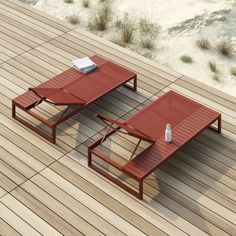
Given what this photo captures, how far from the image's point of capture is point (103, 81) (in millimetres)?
6785

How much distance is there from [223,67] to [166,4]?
234 cm

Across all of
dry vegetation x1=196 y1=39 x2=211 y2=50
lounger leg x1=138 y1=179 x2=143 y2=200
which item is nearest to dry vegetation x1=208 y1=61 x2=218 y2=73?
dry vegetation x1=196 y1=39 x2=211 y2=50

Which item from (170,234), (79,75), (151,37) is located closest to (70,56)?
(79,75)

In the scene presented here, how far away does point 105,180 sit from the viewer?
19.0ft

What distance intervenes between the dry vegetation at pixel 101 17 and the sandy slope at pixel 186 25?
0.44 feet

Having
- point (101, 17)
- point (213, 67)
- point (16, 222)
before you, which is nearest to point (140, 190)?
point (16, 222)

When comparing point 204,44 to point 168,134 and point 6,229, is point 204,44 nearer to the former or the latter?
point 168,134

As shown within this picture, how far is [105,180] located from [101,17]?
15.3 feet

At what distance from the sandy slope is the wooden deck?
1.09m

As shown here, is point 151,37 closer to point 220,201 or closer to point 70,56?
point 70,56

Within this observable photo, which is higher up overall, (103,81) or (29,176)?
(103,81)

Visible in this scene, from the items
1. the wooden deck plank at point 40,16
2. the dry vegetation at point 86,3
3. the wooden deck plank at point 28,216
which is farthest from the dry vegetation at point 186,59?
the wooden deck plank at point 28,216

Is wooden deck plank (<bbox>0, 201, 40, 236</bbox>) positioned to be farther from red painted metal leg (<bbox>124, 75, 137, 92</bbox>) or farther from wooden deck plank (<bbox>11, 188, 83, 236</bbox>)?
red painted metal leg (<bbox>124, 75, 137, 92</bbox>)

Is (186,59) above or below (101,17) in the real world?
below
